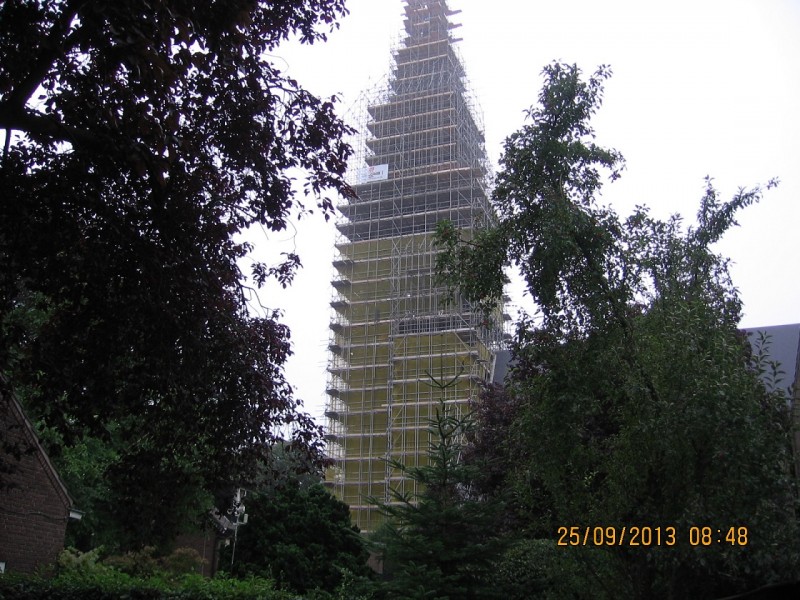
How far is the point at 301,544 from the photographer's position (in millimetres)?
17297

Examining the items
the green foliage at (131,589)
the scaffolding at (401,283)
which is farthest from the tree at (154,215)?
the scaffolding at (401,283)

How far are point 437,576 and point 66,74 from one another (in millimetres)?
7523

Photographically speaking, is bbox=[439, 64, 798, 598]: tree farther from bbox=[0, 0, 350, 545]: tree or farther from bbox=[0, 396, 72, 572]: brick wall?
bbox=[0, 396, 72, 572]: brick wall

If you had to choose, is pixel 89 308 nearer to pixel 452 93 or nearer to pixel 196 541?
pixel 196 541

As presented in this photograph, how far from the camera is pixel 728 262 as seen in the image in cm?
980

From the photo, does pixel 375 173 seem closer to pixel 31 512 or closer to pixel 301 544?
pixel 301 544

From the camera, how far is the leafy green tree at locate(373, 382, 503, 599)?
9.65 metres

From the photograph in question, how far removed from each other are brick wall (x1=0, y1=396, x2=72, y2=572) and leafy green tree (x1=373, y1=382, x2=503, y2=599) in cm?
761

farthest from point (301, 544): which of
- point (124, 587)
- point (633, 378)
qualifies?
point (633, 378)

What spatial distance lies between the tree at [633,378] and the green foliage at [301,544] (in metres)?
8.33

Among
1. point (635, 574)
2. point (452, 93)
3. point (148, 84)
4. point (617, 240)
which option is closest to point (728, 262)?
point (617, 240)

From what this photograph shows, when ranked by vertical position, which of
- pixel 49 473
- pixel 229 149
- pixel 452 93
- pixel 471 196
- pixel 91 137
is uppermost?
pixel 452 93

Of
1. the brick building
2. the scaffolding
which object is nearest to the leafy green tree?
the brick building

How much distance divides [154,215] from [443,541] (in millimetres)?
6210
